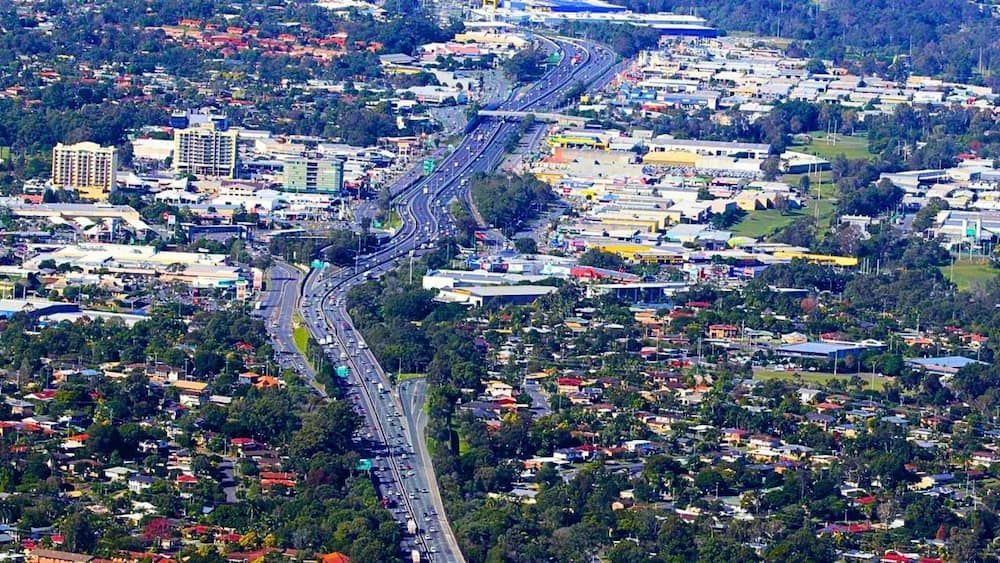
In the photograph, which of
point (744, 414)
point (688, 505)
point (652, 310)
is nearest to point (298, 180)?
point (652, 310)

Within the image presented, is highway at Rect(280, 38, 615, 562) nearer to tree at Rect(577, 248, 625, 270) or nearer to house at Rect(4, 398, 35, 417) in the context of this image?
tree at Rect(577, 248, 625, 270)

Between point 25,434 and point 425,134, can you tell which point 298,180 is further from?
point 25,434

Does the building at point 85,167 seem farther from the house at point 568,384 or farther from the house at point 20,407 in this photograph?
the house at point 20,407

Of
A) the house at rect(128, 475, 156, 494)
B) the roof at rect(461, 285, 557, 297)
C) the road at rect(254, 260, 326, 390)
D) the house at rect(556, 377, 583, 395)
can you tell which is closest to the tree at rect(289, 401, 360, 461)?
the house at rect(128, 475, 156, 494)

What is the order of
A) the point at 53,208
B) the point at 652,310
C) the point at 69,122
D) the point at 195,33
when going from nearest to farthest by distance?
the point at 652,310
the point at 53,208
the point at 69,122
the point at 195,33

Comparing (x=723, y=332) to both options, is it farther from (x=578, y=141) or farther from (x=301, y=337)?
(x=578, y=141)

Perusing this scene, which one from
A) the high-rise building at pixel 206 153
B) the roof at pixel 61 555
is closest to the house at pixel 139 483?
the roof at pixel 61 555

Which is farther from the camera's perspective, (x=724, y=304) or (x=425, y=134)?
(x=425, y=134)
